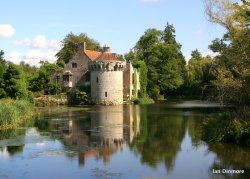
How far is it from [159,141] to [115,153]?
3689 mm

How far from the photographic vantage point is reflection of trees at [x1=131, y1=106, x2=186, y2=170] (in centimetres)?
1681

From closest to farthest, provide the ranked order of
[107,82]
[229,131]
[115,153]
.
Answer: [115,153], [229,131], [107,82]

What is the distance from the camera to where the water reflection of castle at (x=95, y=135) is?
60.8 ft

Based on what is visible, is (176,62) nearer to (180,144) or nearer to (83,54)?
(83,54)

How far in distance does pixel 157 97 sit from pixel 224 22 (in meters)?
47.8

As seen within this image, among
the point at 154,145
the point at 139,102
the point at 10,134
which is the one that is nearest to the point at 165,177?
the point at 154,145

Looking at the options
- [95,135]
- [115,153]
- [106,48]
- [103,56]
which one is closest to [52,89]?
[103,56]

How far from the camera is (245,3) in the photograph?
22.3 m

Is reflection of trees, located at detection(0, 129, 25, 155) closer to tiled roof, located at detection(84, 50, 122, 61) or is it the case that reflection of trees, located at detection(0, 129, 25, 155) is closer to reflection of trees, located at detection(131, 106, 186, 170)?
reflection of trees, located at detection(131, 106, 186, 170)

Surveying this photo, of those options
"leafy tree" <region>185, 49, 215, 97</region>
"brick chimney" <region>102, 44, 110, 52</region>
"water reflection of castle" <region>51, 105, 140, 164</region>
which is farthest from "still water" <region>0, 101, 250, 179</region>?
"leafy tree" <region>185, 49, 215, 97</region>

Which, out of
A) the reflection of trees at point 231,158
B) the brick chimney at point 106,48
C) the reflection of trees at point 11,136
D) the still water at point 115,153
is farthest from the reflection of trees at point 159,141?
the brick chimney at point 106,48

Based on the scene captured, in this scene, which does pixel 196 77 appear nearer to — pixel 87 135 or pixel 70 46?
pixel 70 46

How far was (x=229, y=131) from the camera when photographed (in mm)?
19469

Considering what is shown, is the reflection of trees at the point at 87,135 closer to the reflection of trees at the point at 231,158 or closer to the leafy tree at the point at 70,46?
the reflection of trees at the point at 231,158
